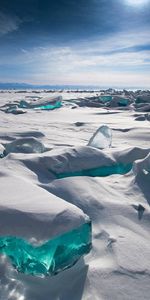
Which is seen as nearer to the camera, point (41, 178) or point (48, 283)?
point (48, 283)

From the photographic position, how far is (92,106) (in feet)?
28.2

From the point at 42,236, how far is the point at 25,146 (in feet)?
4.28

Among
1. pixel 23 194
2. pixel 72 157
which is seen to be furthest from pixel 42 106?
pixel 23 194

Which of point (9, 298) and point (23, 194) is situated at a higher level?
point (23, 194)

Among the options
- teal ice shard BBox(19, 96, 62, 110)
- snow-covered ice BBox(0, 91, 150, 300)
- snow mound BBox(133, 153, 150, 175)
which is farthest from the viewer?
teal ice shard BBox(19, 96, 62, 110)

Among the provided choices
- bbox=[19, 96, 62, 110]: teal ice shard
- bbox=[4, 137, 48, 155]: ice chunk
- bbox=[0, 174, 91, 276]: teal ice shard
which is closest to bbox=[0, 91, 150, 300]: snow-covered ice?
bbox=[0, 174, 91, 276]: teal ice shard

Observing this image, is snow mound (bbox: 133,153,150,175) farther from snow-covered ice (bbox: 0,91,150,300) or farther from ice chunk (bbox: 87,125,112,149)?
ice chunk (bbox: 87,125,112,149)

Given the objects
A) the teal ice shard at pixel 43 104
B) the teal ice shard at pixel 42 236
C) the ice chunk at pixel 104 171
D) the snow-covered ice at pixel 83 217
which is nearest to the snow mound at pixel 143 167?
the snow-covered ice at pixel 83 217

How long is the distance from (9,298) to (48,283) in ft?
0.39

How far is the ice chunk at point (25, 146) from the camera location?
2.10m

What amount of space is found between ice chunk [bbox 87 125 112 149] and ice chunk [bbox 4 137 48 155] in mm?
480

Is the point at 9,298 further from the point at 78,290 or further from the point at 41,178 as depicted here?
the point at 41,178

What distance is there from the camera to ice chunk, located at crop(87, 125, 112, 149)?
8.03 ft

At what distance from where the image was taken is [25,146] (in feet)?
7.00
